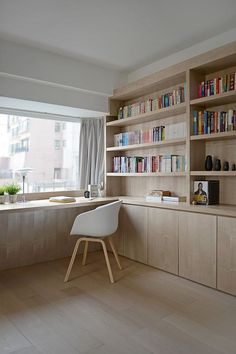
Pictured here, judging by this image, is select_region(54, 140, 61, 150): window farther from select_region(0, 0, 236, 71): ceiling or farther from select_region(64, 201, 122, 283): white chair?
select_region(64, 201, 122, 283): white chair

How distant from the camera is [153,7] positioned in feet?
8.19

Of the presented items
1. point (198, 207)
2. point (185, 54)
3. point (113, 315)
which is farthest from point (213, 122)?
point (113, 315)

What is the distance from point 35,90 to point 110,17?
1.27 meters

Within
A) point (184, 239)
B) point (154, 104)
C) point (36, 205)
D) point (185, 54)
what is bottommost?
point (184, 239)

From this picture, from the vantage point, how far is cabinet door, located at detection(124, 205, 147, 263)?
341 centimetres

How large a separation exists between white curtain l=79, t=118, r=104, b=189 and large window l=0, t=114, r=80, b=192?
0.34ft

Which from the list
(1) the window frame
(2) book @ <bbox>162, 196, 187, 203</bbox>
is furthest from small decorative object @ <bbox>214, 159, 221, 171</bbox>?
(1) the window frame

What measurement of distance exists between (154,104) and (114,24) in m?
1.07

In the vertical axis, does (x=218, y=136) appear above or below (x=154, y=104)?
below

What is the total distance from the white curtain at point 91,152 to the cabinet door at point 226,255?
2.11 m

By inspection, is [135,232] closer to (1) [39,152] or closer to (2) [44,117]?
(1) [39,152]

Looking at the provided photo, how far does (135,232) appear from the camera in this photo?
3.52 meters

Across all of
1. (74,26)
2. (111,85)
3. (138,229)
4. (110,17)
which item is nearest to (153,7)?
(110,17)

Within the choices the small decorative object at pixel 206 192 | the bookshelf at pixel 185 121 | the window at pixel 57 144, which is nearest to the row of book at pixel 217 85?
the bookshelf at pixel 185 121
